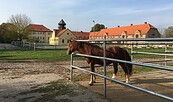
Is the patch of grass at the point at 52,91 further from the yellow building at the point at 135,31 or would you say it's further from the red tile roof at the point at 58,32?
the red tile roof at the point at 58,32

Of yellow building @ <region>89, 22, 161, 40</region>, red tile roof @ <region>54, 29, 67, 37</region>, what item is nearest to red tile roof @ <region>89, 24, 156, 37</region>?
yellow building @ <region>89, 22, 161, 40</region>

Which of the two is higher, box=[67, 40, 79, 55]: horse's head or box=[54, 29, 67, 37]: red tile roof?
box=[54, 29, 67, 37]: red tile roof

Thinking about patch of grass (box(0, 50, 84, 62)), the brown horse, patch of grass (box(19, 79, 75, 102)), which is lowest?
patch of grass (box(19, 79, 75, 102))

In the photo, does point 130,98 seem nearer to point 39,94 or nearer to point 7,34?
point 39,94

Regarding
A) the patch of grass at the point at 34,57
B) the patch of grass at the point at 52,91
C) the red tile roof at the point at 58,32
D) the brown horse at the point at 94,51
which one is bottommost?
the patch of grass at the point at 52,91

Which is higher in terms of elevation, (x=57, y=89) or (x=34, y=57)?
(x=34, y=57)

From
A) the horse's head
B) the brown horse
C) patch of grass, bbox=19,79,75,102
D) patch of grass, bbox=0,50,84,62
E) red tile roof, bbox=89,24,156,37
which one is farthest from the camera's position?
red tile roof, bbox=89,24,156,37

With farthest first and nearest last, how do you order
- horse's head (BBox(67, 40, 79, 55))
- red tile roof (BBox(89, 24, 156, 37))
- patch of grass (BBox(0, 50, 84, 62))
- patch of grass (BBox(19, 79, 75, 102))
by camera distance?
red tile roof (BBox(89, 24, 156, 37)), patch of grass (BBox(0, 50, 84, 62)), horse's head (BBox(67, 40, 79, 55)), patch of grass (BBox(19, 79, 75, 102))

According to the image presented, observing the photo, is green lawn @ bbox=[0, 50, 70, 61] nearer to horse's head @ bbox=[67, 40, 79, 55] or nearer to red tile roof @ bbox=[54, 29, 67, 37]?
horse's head @ bbox=[67, 40, 79, 55]

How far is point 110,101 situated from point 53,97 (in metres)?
1.35

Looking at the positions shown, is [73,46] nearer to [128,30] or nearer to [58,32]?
[128,30]

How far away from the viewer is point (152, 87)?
21.1 ft

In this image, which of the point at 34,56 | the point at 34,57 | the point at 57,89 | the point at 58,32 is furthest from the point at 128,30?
the point at 57,89

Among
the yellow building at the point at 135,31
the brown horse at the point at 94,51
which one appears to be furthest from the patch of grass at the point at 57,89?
the yellow building at the point at 135,31
